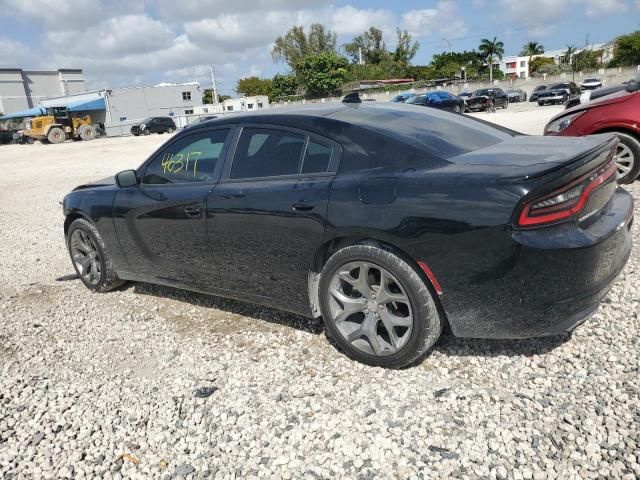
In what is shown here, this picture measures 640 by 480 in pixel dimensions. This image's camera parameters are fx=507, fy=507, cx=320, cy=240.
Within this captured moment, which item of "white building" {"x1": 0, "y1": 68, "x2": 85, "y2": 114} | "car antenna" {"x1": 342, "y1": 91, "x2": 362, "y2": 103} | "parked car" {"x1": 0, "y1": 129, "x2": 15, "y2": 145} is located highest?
"white building" {"x1": 0, "y1": 68, "x2": 85, "y2": 114}

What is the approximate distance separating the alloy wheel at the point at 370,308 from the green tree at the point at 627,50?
7186 centimetres

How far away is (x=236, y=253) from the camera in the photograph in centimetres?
350

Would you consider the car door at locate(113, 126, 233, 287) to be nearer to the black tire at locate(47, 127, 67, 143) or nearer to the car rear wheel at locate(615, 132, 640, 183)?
the car rear wheel at locate(615, 132, 640, 183)

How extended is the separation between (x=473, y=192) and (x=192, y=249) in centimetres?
215

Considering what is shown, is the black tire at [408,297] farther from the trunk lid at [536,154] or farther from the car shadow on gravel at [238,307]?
the car shadow on gravel at [238,307]

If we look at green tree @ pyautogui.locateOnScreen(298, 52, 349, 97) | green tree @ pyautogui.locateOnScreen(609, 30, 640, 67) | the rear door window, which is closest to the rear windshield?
the rear door window

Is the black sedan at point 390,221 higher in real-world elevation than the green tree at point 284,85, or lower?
lower

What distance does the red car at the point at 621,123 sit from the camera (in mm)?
6125

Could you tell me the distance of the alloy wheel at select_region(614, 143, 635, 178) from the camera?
6258 millimetres

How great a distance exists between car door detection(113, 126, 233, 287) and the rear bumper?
6.19 feet

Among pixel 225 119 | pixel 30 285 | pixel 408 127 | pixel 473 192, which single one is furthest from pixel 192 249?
pixel 30 285

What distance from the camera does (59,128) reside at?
3738cm

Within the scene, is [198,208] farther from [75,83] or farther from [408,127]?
[75,83]

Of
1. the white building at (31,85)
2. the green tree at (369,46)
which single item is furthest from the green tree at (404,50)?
the white building at (31,85)
